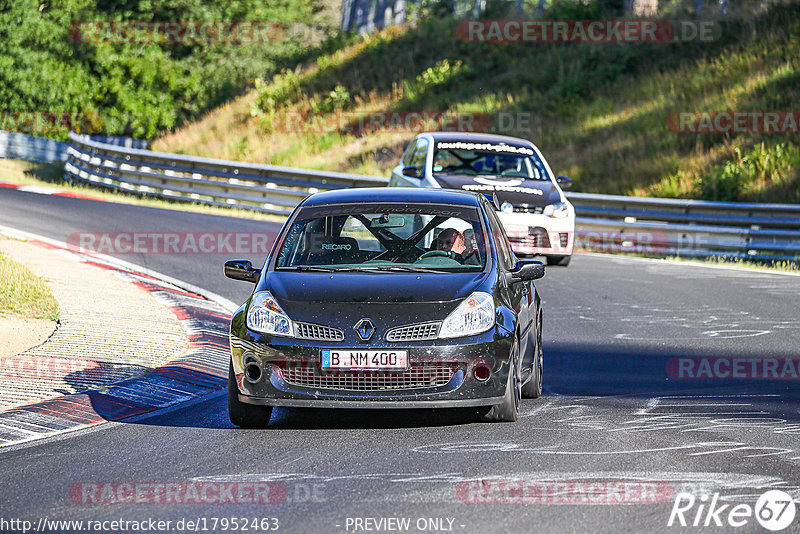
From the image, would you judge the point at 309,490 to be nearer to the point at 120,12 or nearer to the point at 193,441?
the point at 193,441

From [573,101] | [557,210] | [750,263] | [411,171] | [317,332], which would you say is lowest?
[750,263]

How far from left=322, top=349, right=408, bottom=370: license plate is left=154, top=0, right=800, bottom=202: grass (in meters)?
18.2

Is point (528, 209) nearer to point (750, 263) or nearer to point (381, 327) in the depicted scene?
point (750, 263)

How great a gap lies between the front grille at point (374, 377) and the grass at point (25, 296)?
16.2ft

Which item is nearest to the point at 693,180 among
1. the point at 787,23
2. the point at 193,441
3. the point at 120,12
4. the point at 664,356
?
the point at 787,23

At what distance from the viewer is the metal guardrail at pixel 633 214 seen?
20.6 meters

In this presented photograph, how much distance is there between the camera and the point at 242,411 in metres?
7.92

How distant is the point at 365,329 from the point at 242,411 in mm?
1024

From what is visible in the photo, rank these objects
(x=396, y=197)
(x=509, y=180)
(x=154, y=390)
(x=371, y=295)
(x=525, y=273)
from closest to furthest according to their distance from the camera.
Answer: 1. (x=371, y=295)
2. (x=525, y=273)
3. (x=396, y=197)
4. (x=154, y=390)
5. (x=509, y=180)

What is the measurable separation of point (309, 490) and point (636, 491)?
5.32ft

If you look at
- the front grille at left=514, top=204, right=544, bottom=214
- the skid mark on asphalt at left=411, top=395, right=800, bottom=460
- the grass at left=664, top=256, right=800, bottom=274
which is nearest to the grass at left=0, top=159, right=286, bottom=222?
the grass at left=664, top=256, right=800, bottom=274

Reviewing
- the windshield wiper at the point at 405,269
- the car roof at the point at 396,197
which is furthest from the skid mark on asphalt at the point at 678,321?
the windshield wiper at the point at 405,269

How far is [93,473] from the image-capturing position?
664 cm

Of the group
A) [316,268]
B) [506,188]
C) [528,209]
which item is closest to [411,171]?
[506,188]
